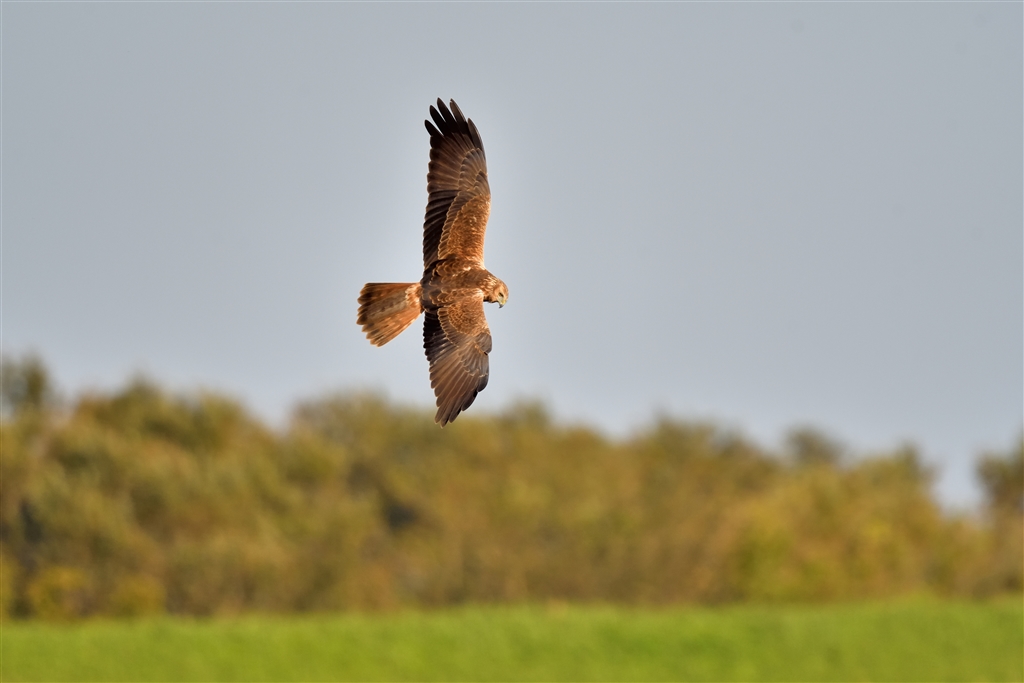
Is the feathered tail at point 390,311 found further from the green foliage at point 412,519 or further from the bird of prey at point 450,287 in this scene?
the green foliage at point 412,519

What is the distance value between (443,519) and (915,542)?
13.5 meters

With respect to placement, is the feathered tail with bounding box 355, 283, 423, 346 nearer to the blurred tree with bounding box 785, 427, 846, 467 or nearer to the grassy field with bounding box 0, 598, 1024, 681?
the grassy field with bounding box 0, 598, 1024, 681

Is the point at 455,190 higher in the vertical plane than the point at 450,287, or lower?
higher

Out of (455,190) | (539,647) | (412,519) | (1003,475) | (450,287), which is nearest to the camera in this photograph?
(450,287)

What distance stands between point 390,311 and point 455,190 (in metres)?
0.93

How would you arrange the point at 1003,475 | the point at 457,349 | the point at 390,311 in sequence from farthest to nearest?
the point at 1003,475, the point at 390,311, the point at 457,349

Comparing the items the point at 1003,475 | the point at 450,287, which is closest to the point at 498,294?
the point at 450,287

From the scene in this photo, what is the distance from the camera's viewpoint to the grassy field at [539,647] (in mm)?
27641

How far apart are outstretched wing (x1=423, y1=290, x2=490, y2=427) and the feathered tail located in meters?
0.17

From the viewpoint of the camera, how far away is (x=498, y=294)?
8055mm

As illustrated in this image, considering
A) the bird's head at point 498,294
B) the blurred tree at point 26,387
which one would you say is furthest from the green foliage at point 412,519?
the bird's head at point 498,294

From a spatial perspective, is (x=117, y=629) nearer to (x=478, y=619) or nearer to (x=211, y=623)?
(x=211, y=623)

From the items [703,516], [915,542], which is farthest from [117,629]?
[915,542]

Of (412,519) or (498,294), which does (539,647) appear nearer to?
(412,519)
